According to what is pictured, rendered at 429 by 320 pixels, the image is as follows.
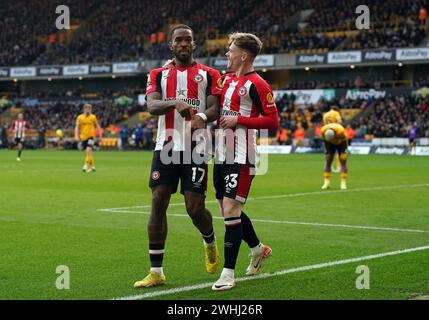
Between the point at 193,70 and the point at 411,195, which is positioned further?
the point at 411,195

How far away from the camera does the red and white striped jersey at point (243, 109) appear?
7.88 metres

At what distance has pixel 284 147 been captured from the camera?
49.8m

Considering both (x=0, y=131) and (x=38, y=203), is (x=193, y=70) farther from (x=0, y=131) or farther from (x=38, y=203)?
(x=0, y=131)

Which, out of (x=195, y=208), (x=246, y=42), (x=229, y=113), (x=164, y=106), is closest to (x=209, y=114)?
(x=229, y=113)

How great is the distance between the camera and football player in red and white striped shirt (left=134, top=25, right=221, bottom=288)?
7.87 meters

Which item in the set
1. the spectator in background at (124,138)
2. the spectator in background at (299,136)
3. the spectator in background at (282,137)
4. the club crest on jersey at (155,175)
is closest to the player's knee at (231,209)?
the club crest on jersey at (155,175)

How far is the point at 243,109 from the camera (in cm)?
795

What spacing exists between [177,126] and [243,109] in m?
0.68

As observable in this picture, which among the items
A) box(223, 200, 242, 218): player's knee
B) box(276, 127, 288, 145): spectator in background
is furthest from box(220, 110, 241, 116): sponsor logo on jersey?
box(276, 127, 288, 145): spectator in background

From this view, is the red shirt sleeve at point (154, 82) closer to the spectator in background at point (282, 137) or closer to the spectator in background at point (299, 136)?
the spectator in background at point (299, 136)

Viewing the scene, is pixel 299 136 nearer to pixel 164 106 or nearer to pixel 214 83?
pixel 214 83

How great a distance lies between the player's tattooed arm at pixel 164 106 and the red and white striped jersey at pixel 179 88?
73 millimetres
